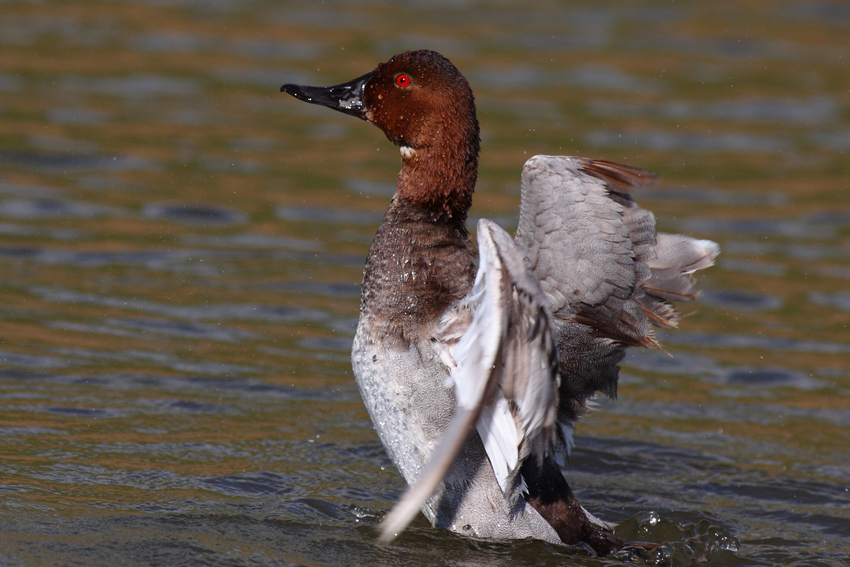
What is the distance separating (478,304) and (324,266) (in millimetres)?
4413

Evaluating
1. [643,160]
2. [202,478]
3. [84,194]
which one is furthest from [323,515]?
[643,160]

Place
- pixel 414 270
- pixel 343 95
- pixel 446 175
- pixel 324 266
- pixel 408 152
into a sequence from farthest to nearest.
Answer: pixel 324 266 → pixel 343 95 → pixel 408 152 → pixel 446 175 → pixel 414 270

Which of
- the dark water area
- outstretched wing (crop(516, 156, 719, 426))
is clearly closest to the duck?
outstretched wing (crop(516, 156, 719, 426))

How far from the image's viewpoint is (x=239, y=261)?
28.4ft

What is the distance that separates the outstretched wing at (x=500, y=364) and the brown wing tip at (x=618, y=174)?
788 millimetres

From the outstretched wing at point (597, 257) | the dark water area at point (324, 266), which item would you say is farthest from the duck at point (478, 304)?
the dark water area at point (324, 266)

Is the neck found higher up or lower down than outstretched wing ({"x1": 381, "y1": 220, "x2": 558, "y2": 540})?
higher up

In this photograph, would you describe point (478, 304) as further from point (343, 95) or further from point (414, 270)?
point (343, 95)

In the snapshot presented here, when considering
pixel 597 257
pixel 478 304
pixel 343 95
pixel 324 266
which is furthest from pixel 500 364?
pixel 324 266

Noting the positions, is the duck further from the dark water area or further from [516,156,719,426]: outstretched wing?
the dark water area

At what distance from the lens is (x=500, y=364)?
4.27m

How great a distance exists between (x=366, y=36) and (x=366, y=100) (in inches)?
311

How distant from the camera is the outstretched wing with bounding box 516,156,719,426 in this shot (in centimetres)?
477

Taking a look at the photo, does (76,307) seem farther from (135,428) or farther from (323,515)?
(323,515)
